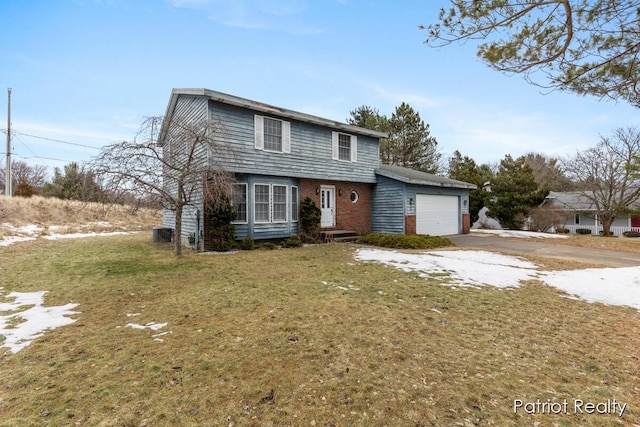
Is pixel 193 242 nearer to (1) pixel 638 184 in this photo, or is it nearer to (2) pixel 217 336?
(2) pixel 217 336

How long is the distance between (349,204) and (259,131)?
Result: 18.6 feet

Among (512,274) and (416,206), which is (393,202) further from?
(512,274)

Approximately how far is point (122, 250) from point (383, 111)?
80.1 feet

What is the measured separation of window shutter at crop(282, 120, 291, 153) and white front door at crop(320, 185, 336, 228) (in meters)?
2.60

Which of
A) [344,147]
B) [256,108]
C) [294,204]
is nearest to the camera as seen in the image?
[256,108]

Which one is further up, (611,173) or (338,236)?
(611,173)

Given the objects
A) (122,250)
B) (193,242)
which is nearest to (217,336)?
(193,242)

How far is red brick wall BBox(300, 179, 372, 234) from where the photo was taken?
13.1 metres

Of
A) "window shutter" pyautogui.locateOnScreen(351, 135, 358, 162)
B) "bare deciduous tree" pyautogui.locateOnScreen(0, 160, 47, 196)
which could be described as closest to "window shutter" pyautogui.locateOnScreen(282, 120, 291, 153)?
"window shutter" pyautogui.locateOnScreen(351, 135, 358, 162)

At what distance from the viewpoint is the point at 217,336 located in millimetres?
3551

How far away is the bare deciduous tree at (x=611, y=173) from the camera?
20.3m

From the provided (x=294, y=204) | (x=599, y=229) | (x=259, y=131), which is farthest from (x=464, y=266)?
(x=599, y=229)

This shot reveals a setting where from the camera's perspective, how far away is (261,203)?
11438mm

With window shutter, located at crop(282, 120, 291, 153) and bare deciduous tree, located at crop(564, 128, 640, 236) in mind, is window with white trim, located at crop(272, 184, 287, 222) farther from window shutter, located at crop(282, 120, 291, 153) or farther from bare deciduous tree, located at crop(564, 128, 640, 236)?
bare deciduous tree, located at crop(564, 128, 640, 236)
